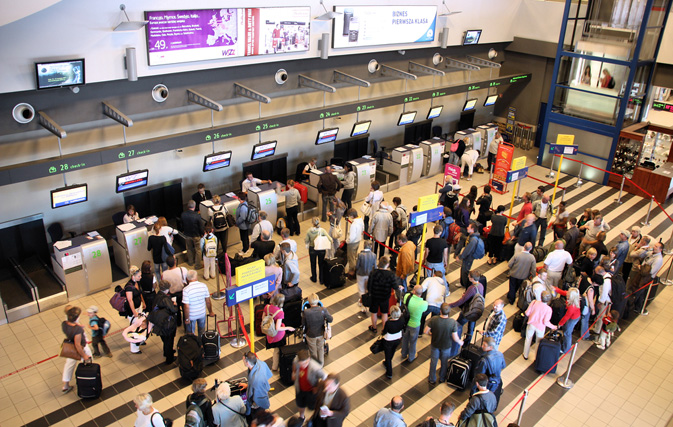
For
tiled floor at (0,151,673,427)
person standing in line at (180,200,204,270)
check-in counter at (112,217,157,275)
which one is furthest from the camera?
person standing in line at (180,200,204,270)

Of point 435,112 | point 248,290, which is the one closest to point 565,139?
point 435,112

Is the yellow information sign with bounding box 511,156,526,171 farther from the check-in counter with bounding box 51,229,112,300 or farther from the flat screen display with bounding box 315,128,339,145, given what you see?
the check-in counter with bounding box 51,229,112,300

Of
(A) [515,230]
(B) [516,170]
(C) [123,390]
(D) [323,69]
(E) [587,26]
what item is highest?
(E) [587,26]

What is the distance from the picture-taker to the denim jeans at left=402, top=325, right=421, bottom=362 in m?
9.11

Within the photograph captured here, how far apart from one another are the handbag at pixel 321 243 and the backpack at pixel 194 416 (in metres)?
4.82

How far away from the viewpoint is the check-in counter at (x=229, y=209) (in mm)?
13062

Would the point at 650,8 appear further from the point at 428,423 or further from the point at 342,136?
the point at 428,423

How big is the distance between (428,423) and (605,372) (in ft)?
14.9

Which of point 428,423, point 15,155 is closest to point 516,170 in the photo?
point 428,423

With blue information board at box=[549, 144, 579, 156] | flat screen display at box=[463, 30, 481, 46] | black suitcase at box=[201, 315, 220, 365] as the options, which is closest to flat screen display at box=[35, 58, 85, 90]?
black suitcase at box=[201, 315, 220, 365]

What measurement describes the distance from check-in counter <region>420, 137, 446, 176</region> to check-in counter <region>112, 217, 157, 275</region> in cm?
927

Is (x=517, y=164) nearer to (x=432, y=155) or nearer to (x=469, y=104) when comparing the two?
(x=432, y=155)

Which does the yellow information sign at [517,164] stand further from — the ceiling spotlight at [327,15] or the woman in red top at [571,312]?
the ceiling spotlight at [327,15]

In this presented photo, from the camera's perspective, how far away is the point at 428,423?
6727 millimetres
